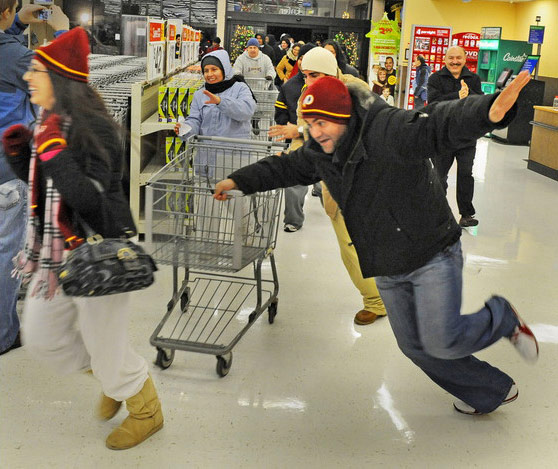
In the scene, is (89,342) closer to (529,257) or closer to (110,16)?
(529,257)

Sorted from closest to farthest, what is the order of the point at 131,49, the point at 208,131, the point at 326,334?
the point at 326,334 < the point at 208,131 < the point at 131,49

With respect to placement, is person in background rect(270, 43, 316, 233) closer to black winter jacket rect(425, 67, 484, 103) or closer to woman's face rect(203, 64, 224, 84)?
woman's face rect(203, 64, 224, 84)

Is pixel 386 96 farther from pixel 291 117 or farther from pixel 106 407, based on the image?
pixel 106 407

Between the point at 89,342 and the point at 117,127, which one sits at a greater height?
the point at 117,127

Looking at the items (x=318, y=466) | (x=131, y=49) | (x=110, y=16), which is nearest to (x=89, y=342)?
(x=318, y=466)

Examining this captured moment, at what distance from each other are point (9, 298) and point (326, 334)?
5.93ft

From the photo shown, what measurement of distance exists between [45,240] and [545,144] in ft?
31.6

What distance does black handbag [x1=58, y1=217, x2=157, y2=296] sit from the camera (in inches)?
100

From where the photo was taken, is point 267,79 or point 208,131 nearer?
point 208,131

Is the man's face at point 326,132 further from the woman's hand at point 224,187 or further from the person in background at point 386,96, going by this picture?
the person in background at point 386,96

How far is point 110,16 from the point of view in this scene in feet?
81.4

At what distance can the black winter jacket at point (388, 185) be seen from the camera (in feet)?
8.95

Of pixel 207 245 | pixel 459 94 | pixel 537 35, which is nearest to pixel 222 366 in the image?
pixel 207 245

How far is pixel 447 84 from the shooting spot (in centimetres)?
728
